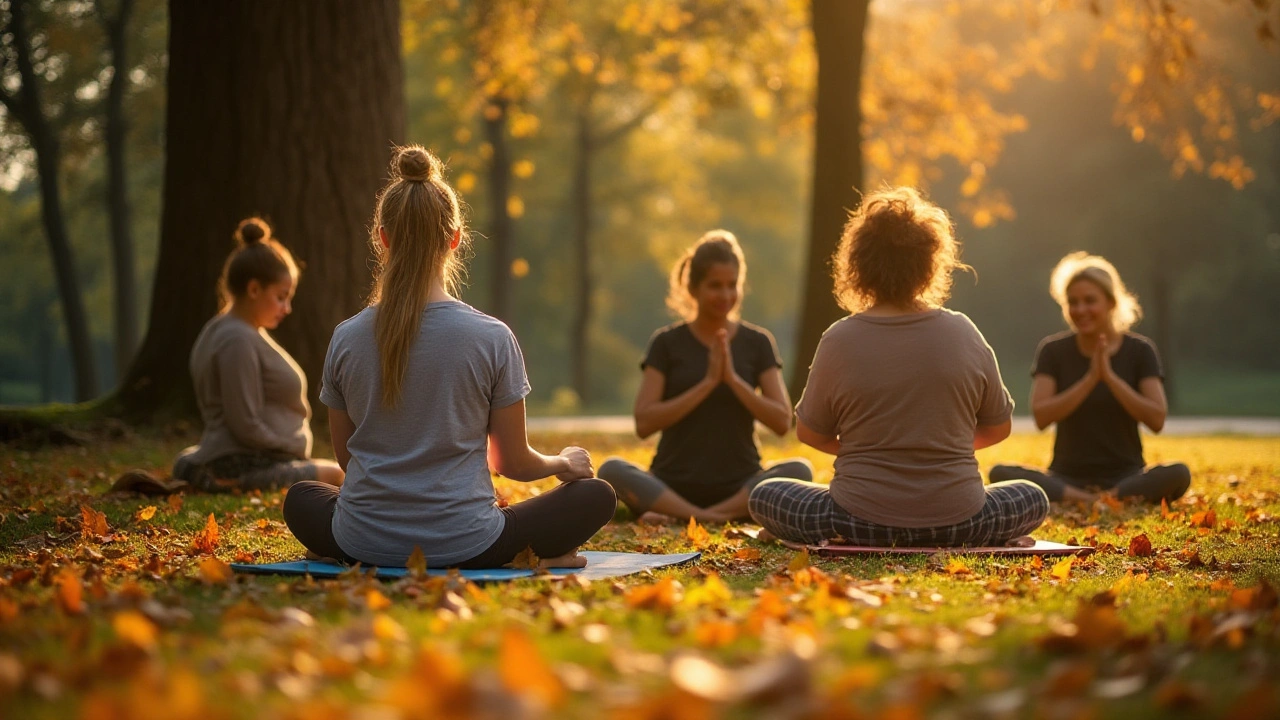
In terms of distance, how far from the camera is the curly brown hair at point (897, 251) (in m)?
5.68

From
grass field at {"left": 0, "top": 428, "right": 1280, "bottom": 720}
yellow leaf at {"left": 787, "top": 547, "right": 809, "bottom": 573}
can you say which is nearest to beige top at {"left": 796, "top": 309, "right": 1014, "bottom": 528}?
grass field at {"left": 0, "top": 428, "right": 1280, "bottom": 720}

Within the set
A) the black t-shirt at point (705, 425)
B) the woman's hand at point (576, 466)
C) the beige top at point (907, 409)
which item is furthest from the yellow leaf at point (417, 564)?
the black t-shirt at point (705, 425)

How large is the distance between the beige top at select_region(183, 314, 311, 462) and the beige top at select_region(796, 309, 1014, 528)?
3.73 m

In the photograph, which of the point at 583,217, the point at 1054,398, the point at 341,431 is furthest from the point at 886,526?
the point at 583,217

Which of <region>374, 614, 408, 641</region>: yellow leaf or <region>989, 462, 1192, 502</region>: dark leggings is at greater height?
<region>374, 614, 408, 641</region>: yellow leaf

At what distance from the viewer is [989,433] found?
5930mm

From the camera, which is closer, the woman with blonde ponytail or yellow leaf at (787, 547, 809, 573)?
the woman with blonde ponytail

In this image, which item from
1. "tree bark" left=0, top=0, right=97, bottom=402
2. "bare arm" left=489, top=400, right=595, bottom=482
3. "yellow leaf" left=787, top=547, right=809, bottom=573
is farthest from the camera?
"tree bark" left=0, top=0, right=97, bottom=402

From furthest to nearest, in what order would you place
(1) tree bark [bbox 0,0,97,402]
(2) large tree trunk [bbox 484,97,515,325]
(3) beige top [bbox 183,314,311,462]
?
(2) large tree trunk [bbox 484,97,515,325]
(1) tree bark [bbox 0,0,97,402]
(3) beige top [bbox 183,314,311,462]

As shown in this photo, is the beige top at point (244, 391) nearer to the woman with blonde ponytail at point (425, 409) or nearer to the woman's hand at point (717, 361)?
the woman's hand at point (717, 361)

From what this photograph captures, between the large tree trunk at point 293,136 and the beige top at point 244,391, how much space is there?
93.9 inches

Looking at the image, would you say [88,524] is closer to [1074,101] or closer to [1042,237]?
[1074,101]

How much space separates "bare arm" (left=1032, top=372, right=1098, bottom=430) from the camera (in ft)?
26.1

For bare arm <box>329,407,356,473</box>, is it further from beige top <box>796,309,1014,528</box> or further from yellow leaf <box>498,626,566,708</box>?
yellow leaf <box>498,626,566,708</box>
